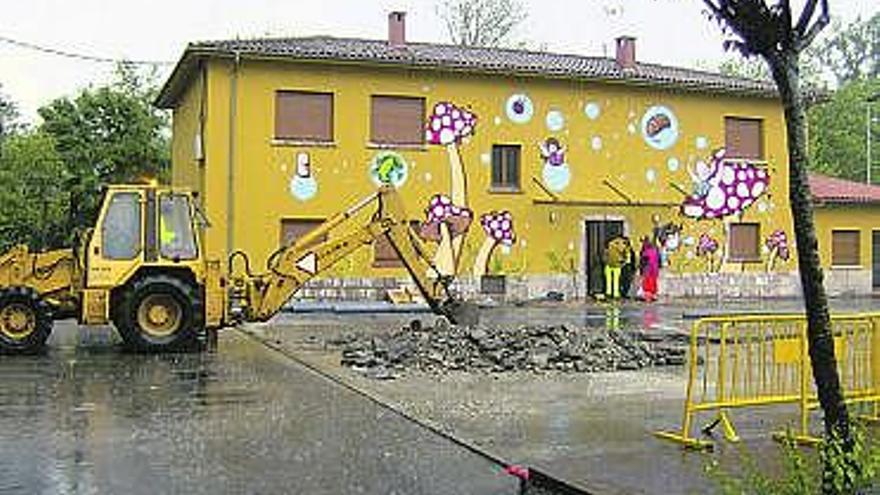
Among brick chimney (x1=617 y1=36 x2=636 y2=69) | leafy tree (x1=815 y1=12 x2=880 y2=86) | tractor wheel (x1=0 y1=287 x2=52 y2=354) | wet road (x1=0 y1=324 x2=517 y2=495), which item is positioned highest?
leafy tree (x1=815 y1=12 x2=880 y2=86)

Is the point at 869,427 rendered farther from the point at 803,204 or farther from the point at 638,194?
the point at 638,194

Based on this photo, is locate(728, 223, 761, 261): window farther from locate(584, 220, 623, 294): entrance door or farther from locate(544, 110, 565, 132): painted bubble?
locate(544, 110, 565, 132): painted bubble

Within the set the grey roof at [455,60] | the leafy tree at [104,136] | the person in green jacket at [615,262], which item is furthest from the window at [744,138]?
the leafy tree at [104,136]

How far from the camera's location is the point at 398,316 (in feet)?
85.3

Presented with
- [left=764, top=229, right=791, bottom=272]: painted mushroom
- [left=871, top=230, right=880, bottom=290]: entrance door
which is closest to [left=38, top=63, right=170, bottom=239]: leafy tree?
[left=764, top=229, right=791, bottom=272]: painted mushroom

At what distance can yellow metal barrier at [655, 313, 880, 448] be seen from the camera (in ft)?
31.7

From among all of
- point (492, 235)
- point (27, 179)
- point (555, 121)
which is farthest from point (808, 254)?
point (27, 179)

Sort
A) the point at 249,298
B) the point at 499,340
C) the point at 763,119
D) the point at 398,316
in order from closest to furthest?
the point at 499,340 < the point at 249,298 < the point at 398,316 < the point at 763,119

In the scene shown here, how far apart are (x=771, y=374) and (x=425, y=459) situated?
348 cm

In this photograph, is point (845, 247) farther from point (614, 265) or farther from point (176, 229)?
point (176, 229)

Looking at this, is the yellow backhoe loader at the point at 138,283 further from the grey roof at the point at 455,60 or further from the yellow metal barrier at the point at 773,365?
the grey roof at the point at 455,60

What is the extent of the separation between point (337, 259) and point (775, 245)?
840 inches

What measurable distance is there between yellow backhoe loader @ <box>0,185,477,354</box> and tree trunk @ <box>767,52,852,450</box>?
1248 centimetres

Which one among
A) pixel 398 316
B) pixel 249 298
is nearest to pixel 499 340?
pixel 249 298
